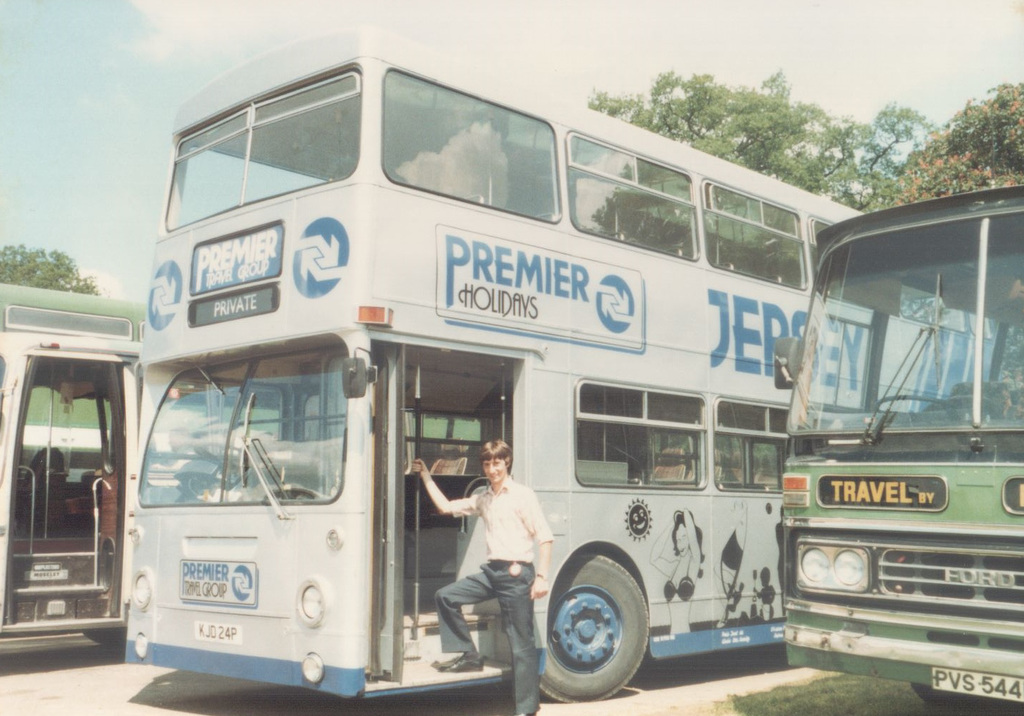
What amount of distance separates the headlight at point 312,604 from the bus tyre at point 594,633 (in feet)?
6.75

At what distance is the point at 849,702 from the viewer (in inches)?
333

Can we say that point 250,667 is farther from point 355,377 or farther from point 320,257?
point 320,257

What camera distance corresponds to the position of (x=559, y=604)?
9.05 metres

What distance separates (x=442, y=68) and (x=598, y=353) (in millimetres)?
2638

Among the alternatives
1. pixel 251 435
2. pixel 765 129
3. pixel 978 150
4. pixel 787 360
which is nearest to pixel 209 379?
pixel 251 435

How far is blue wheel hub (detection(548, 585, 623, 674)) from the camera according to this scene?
9102 millimetres

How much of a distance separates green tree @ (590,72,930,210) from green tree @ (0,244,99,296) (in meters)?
31.6

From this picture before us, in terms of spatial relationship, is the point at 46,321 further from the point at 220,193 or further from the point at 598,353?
the point at 598,353

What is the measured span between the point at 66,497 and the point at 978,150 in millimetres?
18584

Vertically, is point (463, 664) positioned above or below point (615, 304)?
below

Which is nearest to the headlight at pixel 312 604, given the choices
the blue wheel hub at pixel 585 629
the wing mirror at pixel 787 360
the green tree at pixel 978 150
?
the blue wheel hub at pixel 585 629

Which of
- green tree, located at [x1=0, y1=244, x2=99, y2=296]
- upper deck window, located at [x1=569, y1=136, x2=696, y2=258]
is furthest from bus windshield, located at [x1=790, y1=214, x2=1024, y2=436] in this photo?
green tree, located at [x1=0, y1=244, x2=99, y2=296]

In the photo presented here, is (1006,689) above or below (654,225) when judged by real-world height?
below

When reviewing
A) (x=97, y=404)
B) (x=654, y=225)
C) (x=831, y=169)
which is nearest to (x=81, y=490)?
(x=97, y=404)
